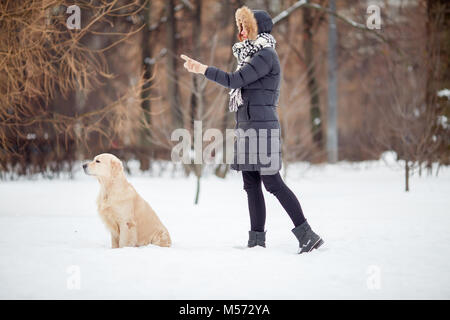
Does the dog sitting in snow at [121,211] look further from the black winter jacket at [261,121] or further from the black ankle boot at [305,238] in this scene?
the black ankle boot at [305,238]

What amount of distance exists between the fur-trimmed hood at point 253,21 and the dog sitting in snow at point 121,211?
160 cm

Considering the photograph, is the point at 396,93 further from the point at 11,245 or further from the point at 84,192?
the point at 11,245

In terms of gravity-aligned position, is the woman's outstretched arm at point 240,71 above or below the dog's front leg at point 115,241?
above

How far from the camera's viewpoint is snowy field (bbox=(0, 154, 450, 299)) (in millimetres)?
→ 2760

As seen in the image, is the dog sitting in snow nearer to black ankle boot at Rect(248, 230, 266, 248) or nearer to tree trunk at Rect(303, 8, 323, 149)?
black ankle boot at Rect(248, 230, 266, 248)

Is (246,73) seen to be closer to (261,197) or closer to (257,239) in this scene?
(261,197)

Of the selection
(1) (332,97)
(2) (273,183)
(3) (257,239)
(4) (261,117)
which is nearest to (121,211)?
(3) (257,239)

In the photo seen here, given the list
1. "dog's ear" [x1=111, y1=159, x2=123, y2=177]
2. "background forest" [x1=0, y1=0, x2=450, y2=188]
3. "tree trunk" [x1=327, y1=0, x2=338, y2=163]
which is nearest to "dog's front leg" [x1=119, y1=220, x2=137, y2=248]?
"dog's ear" [x1=111, y1=159, x2=123, y2=177]

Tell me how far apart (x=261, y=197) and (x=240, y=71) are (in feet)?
3.54

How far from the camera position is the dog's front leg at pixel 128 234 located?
3849mm

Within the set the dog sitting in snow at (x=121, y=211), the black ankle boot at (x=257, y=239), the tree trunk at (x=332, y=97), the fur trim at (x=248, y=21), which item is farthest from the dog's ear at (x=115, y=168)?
the tree trunk at (x=332, y=97)

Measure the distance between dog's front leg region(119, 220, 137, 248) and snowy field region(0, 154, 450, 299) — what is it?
14 centimetres

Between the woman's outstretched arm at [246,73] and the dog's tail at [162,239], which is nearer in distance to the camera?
the woman's outstretched arm at [246,73]

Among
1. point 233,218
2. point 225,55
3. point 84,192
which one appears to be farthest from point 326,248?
point 225,55
